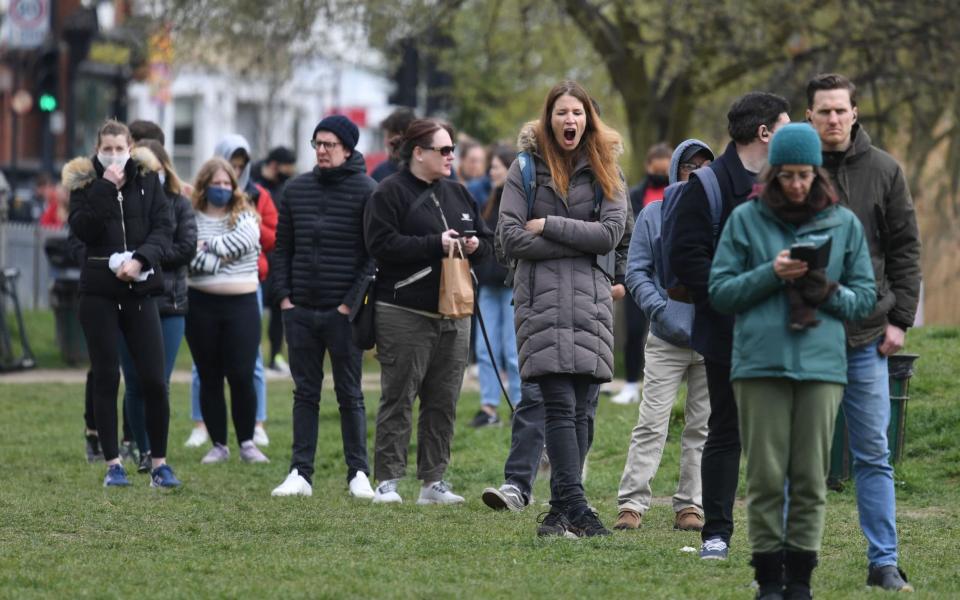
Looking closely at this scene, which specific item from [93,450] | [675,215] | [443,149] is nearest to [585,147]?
[675,215]

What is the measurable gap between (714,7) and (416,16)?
129 inches

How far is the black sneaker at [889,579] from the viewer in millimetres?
6840

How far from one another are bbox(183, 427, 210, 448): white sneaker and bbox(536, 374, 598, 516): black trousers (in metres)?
5.23

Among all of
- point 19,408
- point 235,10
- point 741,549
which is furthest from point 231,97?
point 741,549

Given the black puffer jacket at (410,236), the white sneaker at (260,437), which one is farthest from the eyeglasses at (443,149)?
the white sneaker at (260,437)

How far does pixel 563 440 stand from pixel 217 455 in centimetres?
438

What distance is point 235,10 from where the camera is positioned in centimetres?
1930

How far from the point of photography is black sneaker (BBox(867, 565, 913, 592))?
22.4ft

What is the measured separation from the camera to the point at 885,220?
22.6ft

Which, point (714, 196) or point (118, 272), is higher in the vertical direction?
point (714, 196)

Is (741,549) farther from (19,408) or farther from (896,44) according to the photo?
(896,44)

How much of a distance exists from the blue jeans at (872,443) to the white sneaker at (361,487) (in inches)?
147

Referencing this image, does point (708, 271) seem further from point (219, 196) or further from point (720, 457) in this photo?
point (219, 196)

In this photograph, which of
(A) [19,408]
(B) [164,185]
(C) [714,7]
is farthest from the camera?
(C) [714,7]
